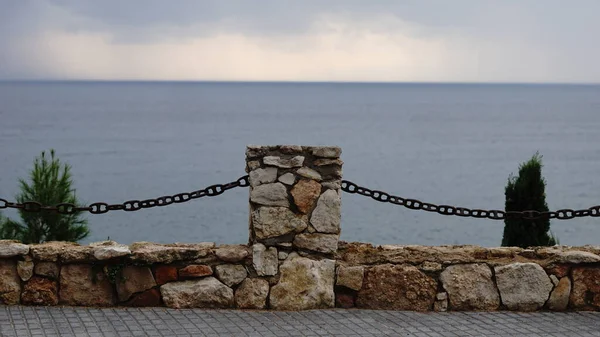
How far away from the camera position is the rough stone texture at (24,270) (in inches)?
309

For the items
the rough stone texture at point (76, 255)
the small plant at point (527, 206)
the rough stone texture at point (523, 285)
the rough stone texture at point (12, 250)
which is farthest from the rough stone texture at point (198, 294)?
the small plant at point (527, 206)

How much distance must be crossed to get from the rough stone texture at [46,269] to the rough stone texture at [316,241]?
6.94 ft

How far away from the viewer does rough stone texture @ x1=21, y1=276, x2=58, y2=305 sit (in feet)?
25.8

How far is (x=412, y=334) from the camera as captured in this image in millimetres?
7348

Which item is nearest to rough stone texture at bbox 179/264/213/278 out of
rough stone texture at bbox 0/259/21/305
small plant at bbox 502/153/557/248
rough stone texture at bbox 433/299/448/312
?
rough stone texture at bbox 0/259/21/305

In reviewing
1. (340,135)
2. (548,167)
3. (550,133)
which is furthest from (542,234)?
(550,133)

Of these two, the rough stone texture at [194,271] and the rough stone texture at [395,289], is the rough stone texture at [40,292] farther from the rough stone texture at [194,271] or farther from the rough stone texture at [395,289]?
the rough stone texture at [395,289]

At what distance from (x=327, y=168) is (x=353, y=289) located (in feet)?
3.66

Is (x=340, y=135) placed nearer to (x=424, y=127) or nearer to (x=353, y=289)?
(x=424, y=127)

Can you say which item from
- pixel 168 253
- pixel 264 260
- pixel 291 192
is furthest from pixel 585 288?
pixel 168 253

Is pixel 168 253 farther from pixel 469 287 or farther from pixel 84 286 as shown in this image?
pixel 469 287

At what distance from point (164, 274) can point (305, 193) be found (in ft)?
4.68

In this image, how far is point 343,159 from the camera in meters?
55.9

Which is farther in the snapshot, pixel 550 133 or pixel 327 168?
pixel 550 133
